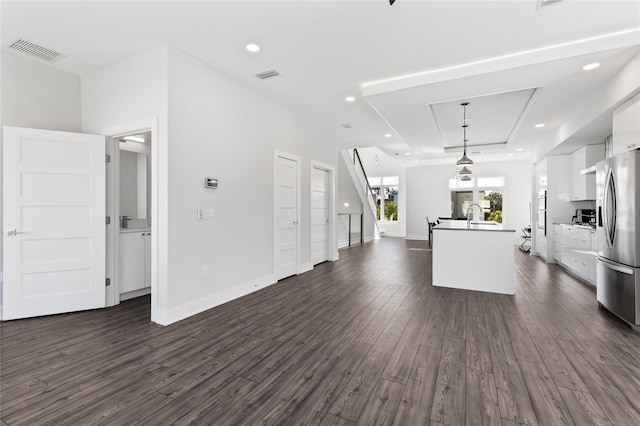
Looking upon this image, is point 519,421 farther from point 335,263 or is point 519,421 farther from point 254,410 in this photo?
point 335,263

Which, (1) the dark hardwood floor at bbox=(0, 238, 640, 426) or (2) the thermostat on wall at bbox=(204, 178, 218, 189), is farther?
(2) the thermostat on wall at bbox=(204, 178, 218, 189)

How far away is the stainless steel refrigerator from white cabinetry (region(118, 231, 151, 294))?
5869 mm

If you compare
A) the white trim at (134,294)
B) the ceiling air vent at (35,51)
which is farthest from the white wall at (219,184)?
the ceiling air vent at (35,51)

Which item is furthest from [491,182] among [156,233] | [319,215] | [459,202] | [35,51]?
[35,51]

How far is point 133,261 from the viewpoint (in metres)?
4.08

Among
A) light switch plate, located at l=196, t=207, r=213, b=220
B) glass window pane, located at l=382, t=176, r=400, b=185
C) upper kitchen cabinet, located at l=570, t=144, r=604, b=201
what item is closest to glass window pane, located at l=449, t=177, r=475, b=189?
glass window pane, located at l=382, t=176, r=400, b=185

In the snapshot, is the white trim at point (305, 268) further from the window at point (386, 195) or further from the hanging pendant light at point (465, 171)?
the window at point (386, 195)

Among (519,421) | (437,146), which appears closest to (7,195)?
(519,421)

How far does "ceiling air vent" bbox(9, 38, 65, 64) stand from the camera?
3.22m

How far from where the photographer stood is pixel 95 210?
3652 mm

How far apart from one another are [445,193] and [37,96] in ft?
38.2

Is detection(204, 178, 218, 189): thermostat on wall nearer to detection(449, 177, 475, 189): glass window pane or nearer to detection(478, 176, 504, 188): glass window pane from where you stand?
detection(449, 177, 475, 189): glass window pane

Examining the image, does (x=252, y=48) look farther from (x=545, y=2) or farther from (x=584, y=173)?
(x=584, y=173)

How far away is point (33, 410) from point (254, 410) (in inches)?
54.1
